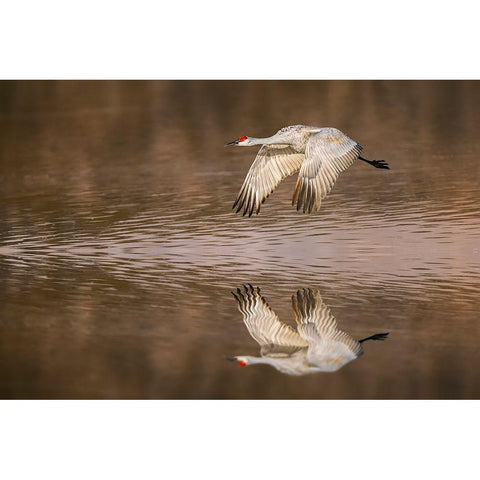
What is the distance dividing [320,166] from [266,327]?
2.62 meters

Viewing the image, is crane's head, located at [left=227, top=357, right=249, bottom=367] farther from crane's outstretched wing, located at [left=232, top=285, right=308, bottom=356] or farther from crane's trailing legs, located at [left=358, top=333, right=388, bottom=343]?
crane's trailing legs, located at [left=358, top=333, right=388, bottom=343]

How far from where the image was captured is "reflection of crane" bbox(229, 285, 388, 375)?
8758mm

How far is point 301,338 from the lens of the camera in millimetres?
9312

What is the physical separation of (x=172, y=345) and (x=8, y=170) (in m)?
8.12

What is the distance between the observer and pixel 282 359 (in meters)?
8.86

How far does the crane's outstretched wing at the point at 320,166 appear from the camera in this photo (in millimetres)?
11703

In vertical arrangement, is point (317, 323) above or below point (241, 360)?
above

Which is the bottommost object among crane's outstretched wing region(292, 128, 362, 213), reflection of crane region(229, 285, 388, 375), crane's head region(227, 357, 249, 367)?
crane's head region(227, 357, 249, 367)

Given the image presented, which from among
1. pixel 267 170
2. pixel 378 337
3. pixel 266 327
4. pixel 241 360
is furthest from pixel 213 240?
pixel 241 360

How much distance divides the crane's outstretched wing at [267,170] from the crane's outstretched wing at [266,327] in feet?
6.85

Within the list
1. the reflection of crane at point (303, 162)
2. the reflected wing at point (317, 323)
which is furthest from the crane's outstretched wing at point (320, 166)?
the reflected wing at point (317, 323)

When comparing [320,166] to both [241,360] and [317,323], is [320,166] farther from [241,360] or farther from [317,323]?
[241,360]

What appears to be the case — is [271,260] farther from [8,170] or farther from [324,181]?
[8,170]

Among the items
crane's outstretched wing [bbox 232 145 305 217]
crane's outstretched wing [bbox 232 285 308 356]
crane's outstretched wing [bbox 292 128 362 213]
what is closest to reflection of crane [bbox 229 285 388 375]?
crane's outstretched wing [bbox 232 285 308 356]
